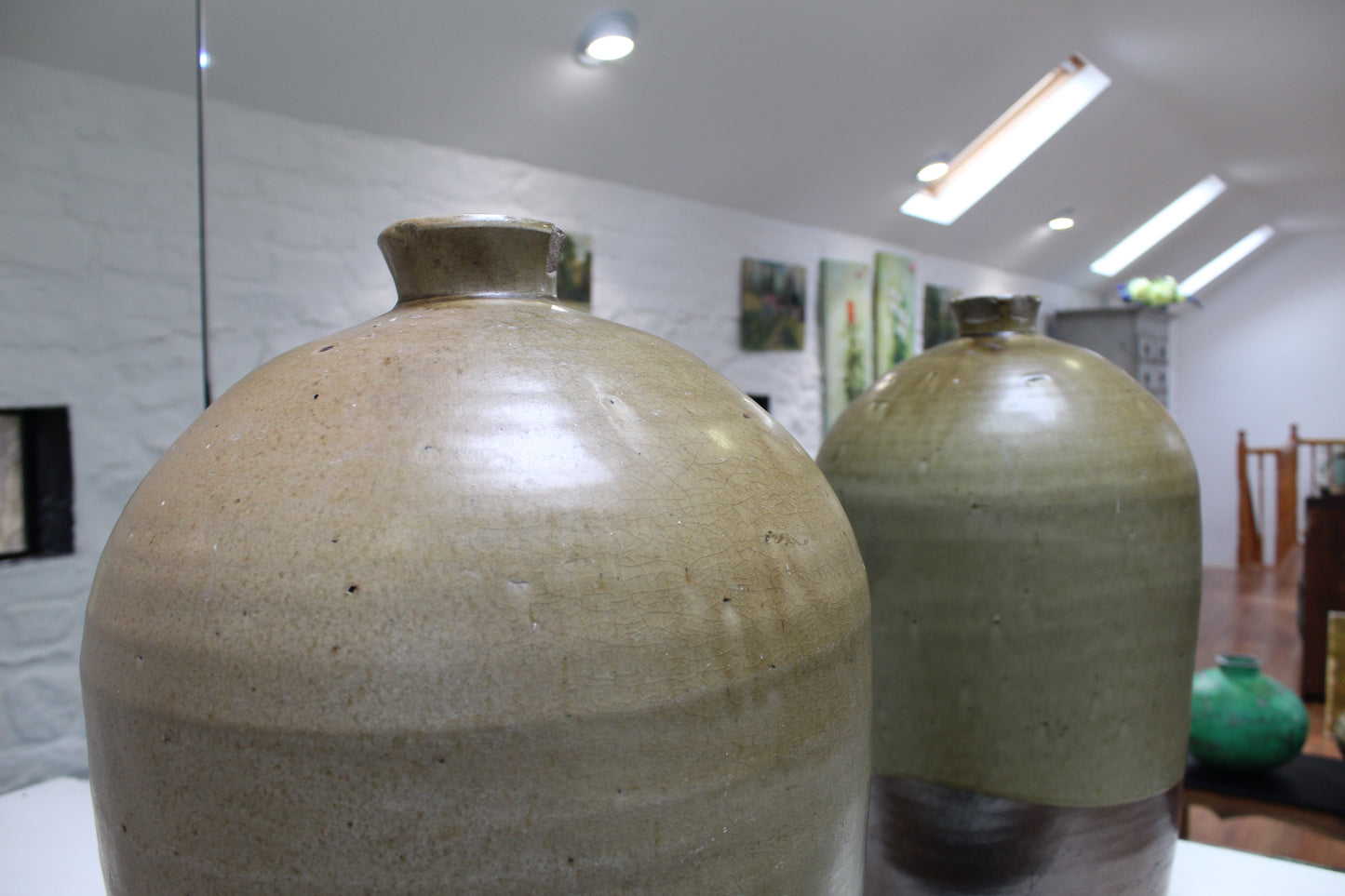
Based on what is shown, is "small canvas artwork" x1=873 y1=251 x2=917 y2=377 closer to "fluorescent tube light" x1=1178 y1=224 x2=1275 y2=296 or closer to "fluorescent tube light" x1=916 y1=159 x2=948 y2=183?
"fluorescent tube light" x1=916 y1=159 x2=948 y2=183

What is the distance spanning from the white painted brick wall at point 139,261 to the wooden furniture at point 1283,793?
2.86 ft

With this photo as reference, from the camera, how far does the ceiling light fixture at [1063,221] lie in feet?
5.48

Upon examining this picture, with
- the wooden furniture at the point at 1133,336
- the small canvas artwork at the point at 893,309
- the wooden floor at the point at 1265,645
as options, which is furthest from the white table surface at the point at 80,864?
the small canvas artwork at the point at 893,309

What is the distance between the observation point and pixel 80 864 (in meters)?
0.91

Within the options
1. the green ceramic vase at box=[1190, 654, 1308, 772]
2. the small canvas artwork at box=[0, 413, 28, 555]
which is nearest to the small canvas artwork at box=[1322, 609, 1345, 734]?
the green ceramic vase at box=[1190, 654, 1308, 772]

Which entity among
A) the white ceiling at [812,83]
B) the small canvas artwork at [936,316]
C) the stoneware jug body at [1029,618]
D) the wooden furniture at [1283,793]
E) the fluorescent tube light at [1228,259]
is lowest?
the wooden furniture at [1283,793]

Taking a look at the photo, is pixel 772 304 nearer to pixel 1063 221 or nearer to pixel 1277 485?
Result: pixel 1063 221

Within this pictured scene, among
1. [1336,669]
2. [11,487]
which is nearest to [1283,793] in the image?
[1336,669]

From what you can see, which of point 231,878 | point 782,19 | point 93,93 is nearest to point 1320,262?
point 782,19

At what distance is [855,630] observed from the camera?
0.48 m

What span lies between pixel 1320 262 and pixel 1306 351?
203 mm

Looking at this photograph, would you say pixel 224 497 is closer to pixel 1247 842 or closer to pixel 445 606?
pixel 445 606

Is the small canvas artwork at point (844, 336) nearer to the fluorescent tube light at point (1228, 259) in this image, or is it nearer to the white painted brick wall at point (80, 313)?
the fluorescent tube light at point (1228, 259)

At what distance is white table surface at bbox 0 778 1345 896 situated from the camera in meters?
0.89
